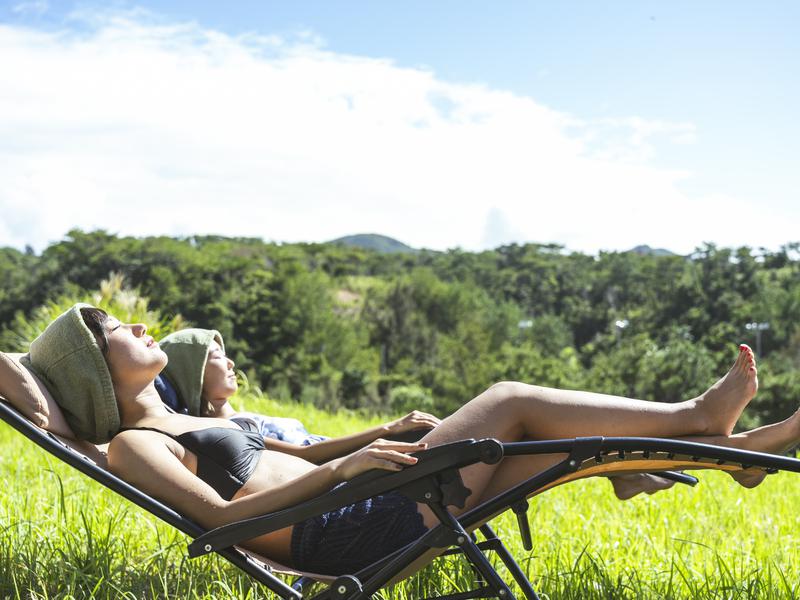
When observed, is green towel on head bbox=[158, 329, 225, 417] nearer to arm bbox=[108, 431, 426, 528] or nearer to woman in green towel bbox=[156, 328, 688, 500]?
woman in green towel bbox=[156, 328, 688, 500]

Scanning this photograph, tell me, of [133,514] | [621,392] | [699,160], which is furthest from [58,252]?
[133,514]

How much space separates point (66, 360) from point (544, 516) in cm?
232

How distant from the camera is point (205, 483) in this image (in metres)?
2.16

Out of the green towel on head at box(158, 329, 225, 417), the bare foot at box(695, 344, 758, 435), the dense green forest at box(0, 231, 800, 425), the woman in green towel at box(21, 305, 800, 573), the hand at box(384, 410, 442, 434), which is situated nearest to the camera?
the woman in green towel at box(21, 305, 800, 573)

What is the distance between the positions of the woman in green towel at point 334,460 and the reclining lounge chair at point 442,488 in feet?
0.19

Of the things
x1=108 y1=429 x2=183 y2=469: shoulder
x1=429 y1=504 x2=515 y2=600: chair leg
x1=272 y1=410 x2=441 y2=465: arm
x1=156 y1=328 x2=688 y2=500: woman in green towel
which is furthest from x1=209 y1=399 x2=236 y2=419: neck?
x1=429 y1=504 x2=515 y2=600: chair leg

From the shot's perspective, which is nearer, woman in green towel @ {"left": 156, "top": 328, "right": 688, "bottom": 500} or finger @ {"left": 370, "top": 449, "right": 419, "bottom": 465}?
finger @ {"left": 370, "top": 449, "right": 419, "bottom": 465}

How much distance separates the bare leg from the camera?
7.22ft

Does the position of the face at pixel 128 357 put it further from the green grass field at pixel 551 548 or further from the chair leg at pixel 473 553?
the chair leg at pixel 473 553

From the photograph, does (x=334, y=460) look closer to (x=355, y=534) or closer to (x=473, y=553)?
(x=355, y=534)

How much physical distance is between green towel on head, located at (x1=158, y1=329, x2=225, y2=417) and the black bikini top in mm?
608

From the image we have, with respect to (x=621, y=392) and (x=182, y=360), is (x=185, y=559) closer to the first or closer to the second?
(x=182, y=360)

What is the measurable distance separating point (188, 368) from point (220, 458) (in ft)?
2.43

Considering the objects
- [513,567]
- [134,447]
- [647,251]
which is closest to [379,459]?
[513,567]
